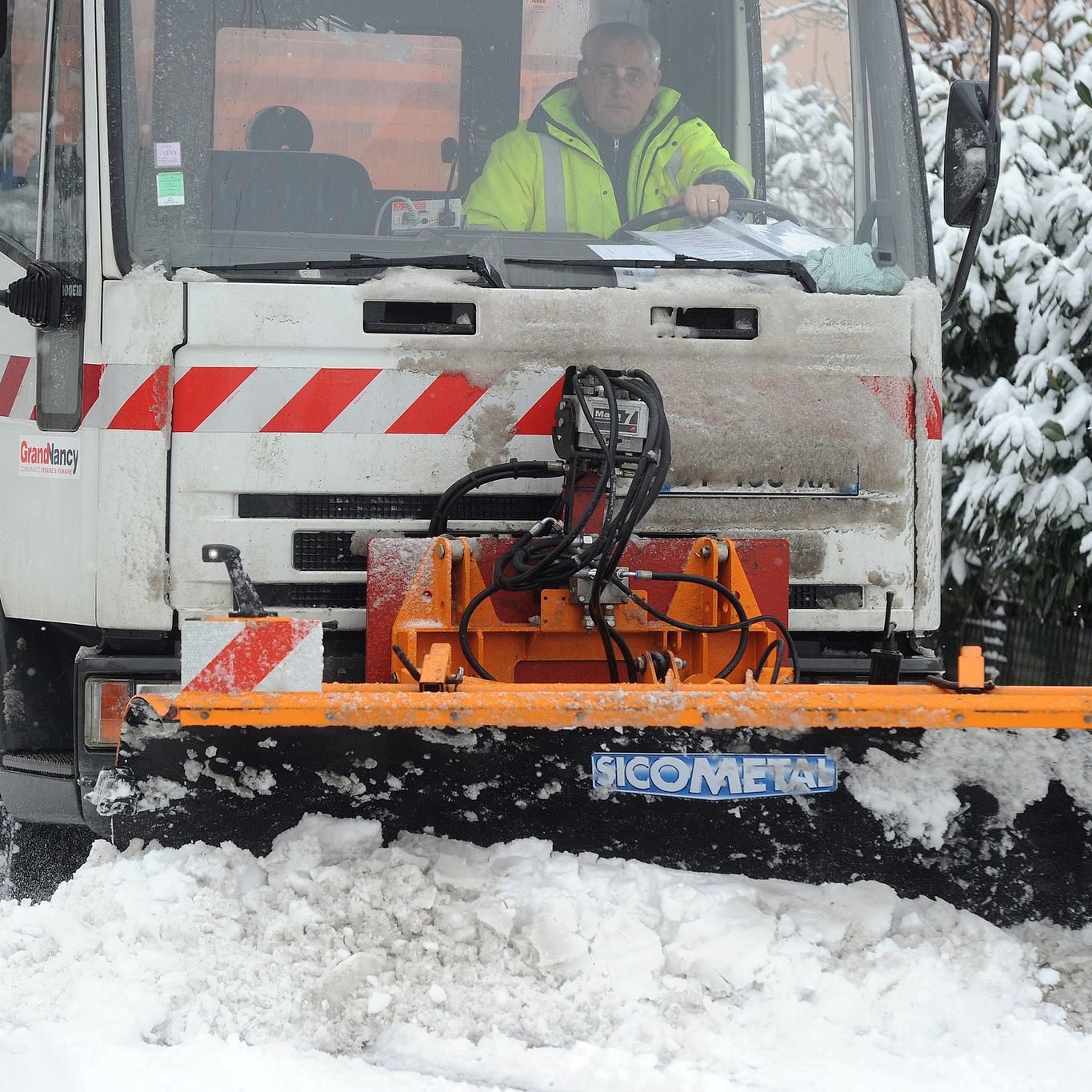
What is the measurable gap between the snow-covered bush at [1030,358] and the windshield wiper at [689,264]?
134 inches

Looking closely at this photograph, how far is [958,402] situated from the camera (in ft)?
26.3

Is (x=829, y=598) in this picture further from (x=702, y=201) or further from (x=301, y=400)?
(x=301, y=400)

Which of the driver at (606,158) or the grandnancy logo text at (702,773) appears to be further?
the driver at (606,158)

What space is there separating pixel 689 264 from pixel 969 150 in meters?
0.92

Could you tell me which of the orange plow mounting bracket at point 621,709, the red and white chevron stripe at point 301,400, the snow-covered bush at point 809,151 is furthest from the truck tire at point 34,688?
the snow-covered bush at point 809,151

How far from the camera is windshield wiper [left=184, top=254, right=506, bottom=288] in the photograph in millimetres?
3830

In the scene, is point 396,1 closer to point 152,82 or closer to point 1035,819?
point 152,82

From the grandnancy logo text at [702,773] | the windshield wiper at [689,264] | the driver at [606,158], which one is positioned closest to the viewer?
the grandnancy logo text at [702,773]

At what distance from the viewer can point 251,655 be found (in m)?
3.15

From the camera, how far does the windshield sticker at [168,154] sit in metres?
3.84

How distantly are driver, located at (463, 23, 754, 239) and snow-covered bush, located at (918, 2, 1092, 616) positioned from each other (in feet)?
11.2

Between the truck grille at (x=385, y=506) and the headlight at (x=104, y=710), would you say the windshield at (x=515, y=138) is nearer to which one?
the truck grille at (x=385, y=506)

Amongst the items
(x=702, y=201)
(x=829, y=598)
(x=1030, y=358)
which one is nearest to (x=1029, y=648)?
(x=1030, y=358)

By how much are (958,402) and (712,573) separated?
15.1 ft
